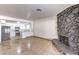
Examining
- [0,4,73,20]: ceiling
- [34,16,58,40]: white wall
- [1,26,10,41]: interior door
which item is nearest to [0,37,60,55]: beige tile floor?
[1,26,10,41]: interior door

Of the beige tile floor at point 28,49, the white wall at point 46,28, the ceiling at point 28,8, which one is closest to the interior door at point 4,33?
the beige tile floor at point 28,49

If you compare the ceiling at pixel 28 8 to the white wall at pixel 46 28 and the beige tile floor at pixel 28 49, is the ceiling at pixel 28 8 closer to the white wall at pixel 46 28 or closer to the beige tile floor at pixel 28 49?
the white wall at pixel 46 28

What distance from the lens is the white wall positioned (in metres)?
6.17

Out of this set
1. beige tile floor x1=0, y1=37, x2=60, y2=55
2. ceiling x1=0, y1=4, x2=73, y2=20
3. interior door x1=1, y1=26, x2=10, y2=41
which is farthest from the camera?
interior door x1=1, y1=26, x2=10, y2=41

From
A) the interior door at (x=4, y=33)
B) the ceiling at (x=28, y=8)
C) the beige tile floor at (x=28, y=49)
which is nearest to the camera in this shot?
the beige tile floor at (x=28, y=49)

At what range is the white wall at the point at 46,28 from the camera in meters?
6.17

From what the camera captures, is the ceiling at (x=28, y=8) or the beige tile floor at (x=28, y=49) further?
the ceiling at (x=28, y=8)

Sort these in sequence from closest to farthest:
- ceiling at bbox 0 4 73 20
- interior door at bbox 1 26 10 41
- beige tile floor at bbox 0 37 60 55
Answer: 1. beige tile floor at bbox 0 37 60 55
2. ceiling at bbox 0 4 73 20
3. interior door at bbox 1 26 10 41

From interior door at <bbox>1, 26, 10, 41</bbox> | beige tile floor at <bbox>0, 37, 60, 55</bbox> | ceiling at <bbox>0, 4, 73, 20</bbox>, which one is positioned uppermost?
ceiling at <bbox>0, 4, 73, 20</bbox>

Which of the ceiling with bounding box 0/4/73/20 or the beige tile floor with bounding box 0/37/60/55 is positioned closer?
the beige tile floor with bounding box 0/37/60/55

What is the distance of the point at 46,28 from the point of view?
715 cm

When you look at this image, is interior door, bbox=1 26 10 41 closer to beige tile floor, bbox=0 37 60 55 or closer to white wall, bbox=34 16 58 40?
beige tile floor, bbox=0 37 60 55

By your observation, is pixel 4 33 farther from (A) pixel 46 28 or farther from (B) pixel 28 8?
(A) pixel 46 28
